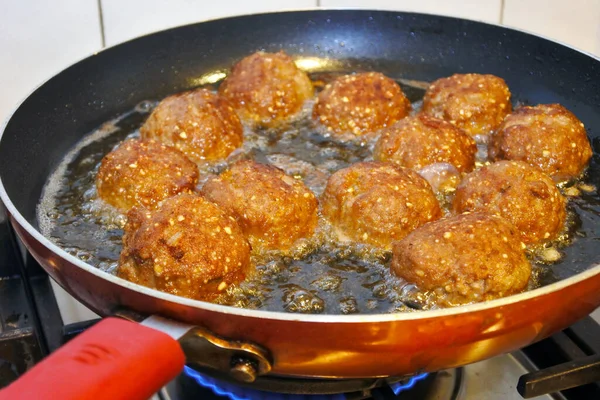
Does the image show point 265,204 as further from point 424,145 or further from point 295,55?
point 295,55

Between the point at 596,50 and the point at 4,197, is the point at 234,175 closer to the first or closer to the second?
the point at 4,197

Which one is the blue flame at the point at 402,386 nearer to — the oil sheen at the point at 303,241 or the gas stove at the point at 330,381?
the gas stove at the point at 330,381

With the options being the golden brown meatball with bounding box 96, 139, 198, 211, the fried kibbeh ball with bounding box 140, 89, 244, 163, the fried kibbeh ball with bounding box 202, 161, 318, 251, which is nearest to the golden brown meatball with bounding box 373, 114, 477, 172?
the fried kibbeh ball with bounding box 202, 161, 318, 251

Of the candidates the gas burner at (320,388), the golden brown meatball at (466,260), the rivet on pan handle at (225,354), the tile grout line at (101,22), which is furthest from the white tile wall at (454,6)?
the rivet on pan handle at (225,354)

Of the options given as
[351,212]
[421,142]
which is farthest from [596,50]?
[351,212]

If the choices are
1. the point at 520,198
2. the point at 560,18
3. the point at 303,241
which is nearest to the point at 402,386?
the point at 303,241

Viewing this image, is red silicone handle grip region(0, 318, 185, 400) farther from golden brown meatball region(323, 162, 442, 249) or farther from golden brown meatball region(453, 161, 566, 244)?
golden brown meatball region(453, 161, 566, 244)
